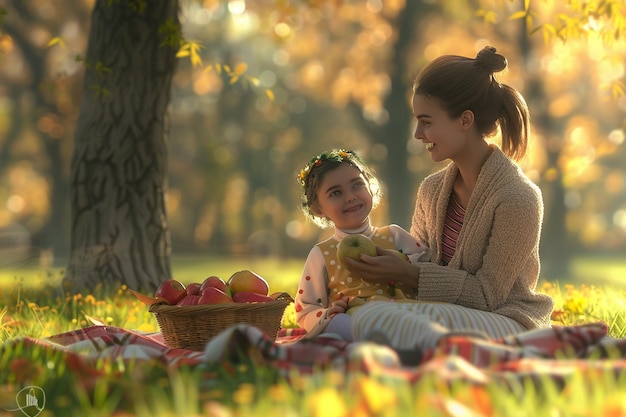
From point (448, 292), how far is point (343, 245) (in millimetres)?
617

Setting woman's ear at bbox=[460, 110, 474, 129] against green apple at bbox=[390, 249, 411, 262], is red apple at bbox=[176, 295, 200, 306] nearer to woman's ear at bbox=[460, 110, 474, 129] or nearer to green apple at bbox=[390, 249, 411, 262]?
green apple at bbox=[390, 249, 411, 262]

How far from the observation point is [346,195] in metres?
4.61

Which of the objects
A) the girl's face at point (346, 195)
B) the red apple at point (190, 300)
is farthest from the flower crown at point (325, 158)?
the red apple at point (190, 300)

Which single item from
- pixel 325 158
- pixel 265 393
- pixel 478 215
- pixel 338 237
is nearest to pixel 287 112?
pixel 325 158

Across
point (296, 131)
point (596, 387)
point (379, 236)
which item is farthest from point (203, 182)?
point (596, 387)

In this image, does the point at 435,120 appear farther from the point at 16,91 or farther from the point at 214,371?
the point at 16,91

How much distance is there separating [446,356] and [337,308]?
4.94 ft

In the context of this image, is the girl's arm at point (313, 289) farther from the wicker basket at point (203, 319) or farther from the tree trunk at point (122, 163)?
the tree trunk at point (122, 163)

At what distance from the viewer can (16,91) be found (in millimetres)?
22625

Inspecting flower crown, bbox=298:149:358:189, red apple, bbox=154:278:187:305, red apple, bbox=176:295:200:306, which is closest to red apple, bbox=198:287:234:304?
red apple, bbox=176:295:200:306

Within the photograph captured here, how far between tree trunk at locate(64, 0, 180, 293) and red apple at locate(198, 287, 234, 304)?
2.68 m

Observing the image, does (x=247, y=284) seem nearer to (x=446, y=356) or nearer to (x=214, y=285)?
(x=214, y=285)

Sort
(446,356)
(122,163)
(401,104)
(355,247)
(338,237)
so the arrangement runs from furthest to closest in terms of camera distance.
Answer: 1. (401,104)
2. (122,163)
3. (338,237)
4. (355,247)
5. (446,356)

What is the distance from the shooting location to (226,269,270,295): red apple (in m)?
4.61
